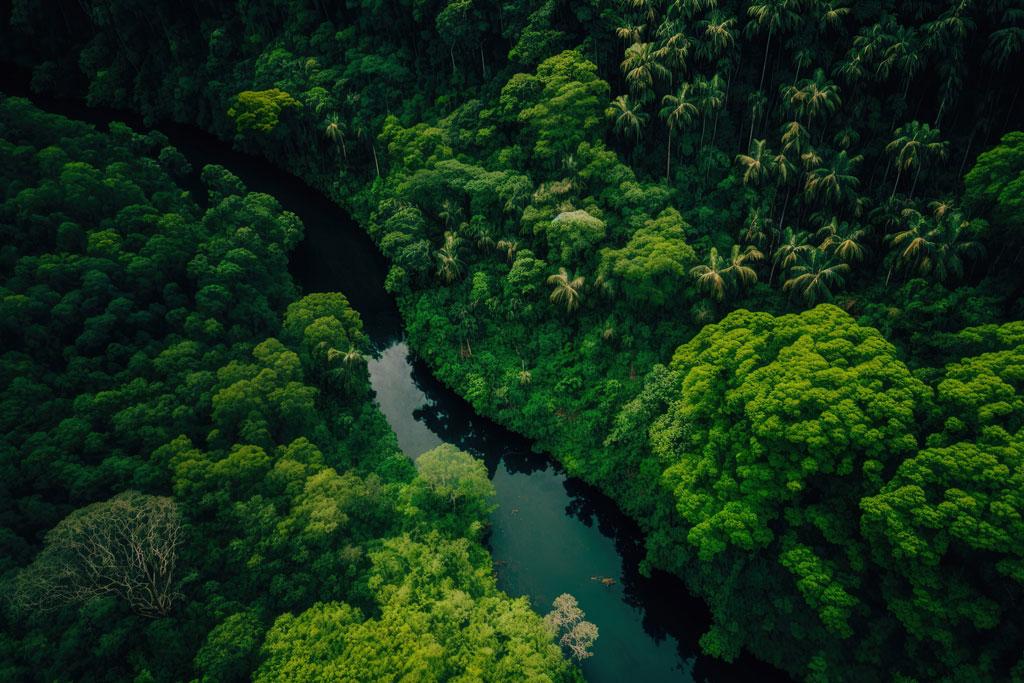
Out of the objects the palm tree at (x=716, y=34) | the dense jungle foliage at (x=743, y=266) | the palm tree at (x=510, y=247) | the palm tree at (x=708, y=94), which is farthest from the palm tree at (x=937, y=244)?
the palm tree at (x=510, y=247)

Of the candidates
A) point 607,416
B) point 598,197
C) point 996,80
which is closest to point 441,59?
point 598,197

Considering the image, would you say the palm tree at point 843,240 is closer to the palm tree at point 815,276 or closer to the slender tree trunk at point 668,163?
the palm tree at point 815,276

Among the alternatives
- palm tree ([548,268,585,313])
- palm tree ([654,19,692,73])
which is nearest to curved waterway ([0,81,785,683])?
palm tree ([548,268,585,313])

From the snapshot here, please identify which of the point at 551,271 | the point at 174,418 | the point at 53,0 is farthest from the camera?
the point at 53,0

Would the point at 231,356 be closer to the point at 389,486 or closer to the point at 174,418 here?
the point at 174,418

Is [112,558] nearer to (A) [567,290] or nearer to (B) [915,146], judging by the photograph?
(A) [567,290]

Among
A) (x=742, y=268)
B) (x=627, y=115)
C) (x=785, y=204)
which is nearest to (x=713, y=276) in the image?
(x=742, y=268)

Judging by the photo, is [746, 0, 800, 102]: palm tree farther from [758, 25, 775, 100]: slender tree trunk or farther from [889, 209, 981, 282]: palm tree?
[889, 209, 981, 282]: palm tree

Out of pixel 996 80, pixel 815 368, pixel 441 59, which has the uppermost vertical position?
pixel 441 59
